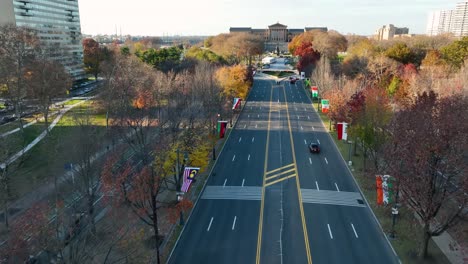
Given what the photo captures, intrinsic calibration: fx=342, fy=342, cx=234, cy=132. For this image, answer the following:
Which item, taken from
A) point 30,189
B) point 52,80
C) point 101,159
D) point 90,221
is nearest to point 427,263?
point 90,221

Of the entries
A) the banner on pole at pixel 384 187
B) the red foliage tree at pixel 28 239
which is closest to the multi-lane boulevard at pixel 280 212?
the banner on pole at pixel 384 187

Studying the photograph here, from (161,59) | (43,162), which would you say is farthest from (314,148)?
(161,59)

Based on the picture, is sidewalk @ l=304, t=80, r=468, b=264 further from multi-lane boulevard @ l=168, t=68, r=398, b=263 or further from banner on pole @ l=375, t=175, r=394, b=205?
banner on pole @ l=375, t=175, r=394, b=205

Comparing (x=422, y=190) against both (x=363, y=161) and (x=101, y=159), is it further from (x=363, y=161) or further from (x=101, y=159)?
(x=101, y=159)

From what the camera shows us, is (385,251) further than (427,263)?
Yes

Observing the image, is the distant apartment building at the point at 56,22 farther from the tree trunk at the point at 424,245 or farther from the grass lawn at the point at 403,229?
the tree trunk at the point at 424,245

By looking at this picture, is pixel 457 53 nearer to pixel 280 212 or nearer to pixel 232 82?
pixel 232 82

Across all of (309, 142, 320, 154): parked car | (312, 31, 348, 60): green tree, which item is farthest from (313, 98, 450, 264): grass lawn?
(312, 31, 348, 60): green tree
